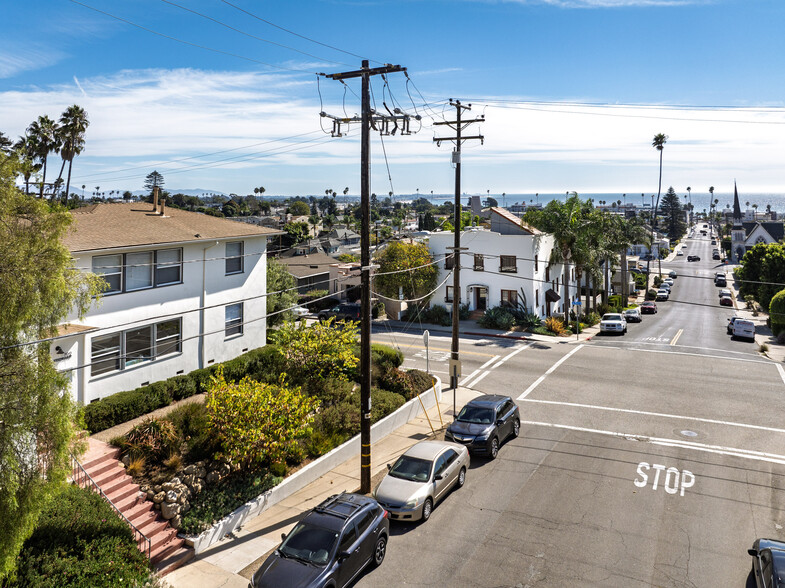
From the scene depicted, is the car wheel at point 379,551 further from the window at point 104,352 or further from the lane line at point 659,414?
the lane line at point 659,414

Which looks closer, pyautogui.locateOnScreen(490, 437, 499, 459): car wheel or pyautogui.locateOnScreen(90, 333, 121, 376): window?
pyautogui.locateOnScreen(90, 333, 121, 376): window

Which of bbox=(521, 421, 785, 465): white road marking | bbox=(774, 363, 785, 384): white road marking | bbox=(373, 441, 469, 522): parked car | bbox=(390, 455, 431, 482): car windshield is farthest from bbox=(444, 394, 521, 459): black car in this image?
bbox=(774, 363, 785, 384): white road marking

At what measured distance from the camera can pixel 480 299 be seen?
46969 millimetres

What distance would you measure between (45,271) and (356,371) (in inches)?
612

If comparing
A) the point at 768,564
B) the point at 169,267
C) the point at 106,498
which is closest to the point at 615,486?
the point at 768,564

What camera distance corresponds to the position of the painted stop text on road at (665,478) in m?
16.0

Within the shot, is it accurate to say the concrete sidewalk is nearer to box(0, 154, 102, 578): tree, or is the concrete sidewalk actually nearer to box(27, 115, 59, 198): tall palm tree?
box(0, 154, 102, 578): tree

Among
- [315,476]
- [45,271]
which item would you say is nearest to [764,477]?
[315,476]

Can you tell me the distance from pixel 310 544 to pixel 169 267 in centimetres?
1318

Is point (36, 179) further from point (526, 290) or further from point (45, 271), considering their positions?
point (526, 290)

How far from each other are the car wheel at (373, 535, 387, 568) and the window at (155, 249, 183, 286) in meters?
12.6

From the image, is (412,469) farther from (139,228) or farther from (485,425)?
(139,228)

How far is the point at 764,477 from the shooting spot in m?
16.6

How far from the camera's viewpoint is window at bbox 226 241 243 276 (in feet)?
77.2
